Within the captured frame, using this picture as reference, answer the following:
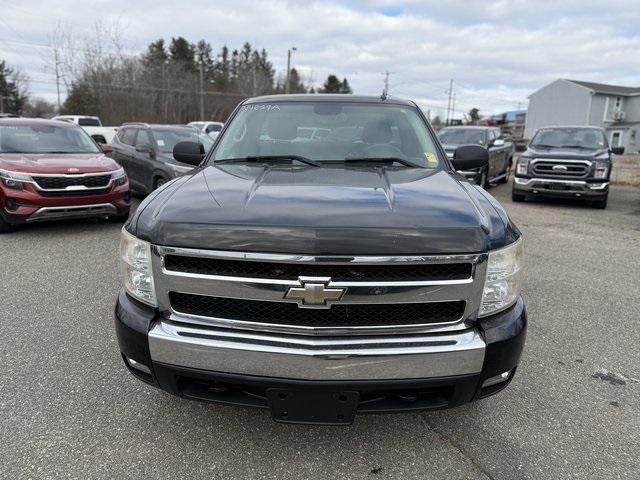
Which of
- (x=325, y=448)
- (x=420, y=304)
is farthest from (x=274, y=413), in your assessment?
(x=420, y=304)

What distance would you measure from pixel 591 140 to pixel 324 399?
12117 mm

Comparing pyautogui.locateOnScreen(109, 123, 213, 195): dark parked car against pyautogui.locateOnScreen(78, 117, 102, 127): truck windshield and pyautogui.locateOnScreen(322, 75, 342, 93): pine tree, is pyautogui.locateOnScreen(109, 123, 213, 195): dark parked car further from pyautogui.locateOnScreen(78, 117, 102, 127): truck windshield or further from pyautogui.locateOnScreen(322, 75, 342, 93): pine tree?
pyautogui.locateOnScreen(322, 75, 342, 93): pine tree

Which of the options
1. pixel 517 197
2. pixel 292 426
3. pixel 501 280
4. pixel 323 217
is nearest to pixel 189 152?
pixel 323 217

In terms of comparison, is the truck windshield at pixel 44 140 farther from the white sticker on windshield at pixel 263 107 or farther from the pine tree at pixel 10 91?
the pine tree at pixel 10 91

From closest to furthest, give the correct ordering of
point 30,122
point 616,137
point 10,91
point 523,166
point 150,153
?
point 30,122 → point 150,153 → point 523,166 → point 616,137 → point 10,91

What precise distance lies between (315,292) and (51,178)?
618 centimetres

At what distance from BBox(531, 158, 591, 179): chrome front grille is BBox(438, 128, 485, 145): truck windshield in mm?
2210

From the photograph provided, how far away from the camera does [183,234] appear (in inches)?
83.4

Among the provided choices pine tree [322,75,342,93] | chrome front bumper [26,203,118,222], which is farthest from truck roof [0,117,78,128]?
pine tree [322,75,342,93]

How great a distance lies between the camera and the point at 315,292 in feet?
6.72

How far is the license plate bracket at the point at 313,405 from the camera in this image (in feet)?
6.76

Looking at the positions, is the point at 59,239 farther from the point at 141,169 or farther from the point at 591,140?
the point at 591,140

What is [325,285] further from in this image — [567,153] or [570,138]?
[570,138]

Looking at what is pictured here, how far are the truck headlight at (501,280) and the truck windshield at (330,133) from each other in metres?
1.28
